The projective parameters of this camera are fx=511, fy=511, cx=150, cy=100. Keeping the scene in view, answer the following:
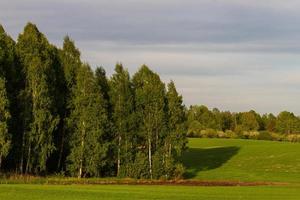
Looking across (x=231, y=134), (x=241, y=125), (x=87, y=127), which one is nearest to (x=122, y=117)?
(x=87, y=127)

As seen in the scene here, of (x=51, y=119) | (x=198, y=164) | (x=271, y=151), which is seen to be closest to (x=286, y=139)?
(x=271, y=151)

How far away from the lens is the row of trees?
18100 centimetres

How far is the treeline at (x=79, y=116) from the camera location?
5991 cm

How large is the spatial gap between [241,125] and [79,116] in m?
126

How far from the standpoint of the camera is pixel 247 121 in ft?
613

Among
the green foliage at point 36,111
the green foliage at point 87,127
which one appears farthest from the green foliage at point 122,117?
the green foliage at point 36,111

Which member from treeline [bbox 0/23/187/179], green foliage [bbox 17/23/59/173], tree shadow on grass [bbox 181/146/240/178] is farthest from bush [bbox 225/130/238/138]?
green foliage [bbox 17/23/59/173]

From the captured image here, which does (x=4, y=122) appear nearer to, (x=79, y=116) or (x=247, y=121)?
(x=79, y=116)

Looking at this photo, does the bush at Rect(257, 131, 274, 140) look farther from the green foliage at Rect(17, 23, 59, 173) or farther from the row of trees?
the green foliage at Rect(17, 23, 59, 173)

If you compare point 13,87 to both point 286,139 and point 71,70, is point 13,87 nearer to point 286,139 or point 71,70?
point 71,70

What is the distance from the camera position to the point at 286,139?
6102 inches

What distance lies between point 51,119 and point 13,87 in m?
6.13

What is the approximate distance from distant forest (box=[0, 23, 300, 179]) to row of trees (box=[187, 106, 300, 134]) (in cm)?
10750

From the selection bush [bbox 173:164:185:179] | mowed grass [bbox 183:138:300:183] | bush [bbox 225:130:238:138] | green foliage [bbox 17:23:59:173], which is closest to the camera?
green foliage [bbox 17:23:59:173]
